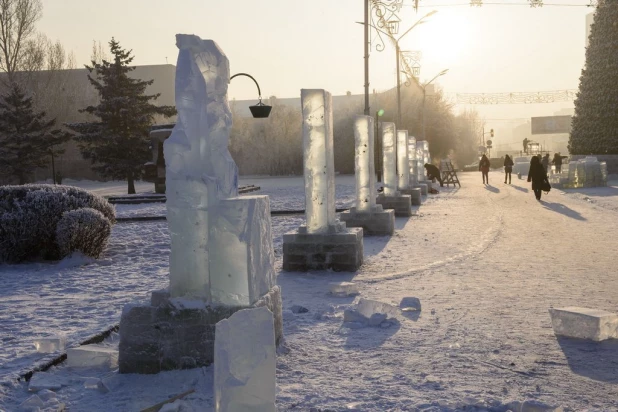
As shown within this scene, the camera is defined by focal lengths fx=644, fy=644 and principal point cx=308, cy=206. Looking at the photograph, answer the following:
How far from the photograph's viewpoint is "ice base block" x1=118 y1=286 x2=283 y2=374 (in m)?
4.92

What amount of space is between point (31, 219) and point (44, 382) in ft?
21.5

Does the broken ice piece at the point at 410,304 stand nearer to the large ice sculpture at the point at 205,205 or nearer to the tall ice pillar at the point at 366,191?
the large ice sculpture at the point at 205,205

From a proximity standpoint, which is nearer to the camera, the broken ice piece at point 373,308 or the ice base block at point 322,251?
the broken ice piece at point 373,308

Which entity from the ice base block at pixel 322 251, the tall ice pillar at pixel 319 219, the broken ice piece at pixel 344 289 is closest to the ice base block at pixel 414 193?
the tall ice pillar at pixel 319 219

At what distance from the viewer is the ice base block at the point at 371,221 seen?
12898 millimetres

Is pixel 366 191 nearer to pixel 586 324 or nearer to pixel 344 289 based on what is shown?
pixel 344 289

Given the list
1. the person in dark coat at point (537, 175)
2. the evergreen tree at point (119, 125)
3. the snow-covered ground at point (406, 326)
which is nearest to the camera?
the snow-covered ground at point (406, 326)

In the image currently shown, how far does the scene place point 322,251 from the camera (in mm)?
9219

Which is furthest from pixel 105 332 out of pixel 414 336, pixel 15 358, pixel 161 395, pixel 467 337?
pixel 467 337

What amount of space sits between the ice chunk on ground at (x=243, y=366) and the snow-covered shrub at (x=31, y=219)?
332 inches

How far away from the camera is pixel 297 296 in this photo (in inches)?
294

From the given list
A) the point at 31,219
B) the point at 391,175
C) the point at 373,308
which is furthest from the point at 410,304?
the point at 391,175

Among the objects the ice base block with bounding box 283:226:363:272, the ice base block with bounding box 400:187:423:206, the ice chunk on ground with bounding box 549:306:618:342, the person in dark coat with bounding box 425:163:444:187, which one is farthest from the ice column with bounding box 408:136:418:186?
the ice chunk on ground with bounding box 549:306:618:342

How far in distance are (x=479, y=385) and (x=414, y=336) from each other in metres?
1.26
